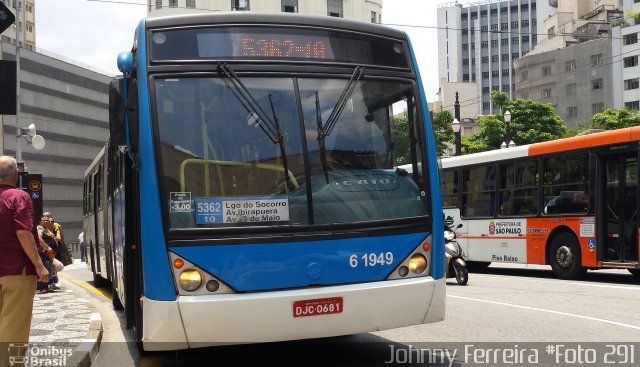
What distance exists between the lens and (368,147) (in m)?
6.50

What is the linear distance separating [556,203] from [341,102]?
11438mm

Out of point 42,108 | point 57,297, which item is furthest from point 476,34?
point 57,297

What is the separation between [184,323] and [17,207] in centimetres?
175

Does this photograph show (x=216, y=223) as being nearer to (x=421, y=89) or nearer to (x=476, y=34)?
(x=421, y=89)

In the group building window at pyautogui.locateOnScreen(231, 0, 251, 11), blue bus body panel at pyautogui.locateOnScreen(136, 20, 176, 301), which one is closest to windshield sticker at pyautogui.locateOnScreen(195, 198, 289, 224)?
blue bus body panel at pyautogui.locateOnScreen(136, 20, 176, 301)

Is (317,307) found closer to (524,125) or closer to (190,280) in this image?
(190,280)

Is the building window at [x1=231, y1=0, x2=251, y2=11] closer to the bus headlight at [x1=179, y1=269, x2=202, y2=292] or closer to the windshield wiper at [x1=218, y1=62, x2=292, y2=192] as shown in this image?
the windshield wiper at [x1=218, y1=62, x2=292, y2=192]

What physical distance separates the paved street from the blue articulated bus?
1288mm

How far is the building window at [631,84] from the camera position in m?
80.0

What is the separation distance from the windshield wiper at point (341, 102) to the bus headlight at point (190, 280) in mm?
1531

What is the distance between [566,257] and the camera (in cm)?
1628

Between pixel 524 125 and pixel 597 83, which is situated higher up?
pixel 597 83

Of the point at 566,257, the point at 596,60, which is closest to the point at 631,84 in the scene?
the point at 596,60

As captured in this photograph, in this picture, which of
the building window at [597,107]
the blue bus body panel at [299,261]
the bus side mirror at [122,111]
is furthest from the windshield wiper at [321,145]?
the building window at [597,107]
